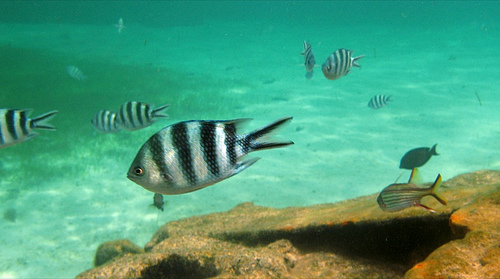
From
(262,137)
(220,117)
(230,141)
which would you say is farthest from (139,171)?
(220,117)

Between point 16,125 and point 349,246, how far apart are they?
3.81 metres

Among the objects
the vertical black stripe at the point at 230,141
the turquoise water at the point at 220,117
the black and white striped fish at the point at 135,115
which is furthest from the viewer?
the turquoise water at the point at 220,117

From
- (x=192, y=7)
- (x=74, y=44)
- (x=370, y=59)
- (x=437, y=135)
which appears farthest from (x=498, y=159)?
(x=192, y=7)

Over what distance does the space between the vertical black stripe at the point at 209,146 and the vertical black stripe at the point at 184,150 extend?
0.09 meters

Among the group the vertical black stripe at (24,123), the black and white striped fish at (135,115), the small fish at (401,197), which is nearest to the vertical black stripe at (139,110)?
the black and white striped fish at (135,115)

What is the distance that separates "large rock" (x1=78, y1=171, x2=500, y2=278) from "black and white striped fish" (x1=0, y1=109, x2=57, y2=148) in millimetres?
1802

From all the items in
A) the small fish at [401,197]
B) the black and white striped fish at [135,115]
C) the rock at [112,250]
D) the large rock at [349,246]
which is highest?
the black and white striped fish at [135,115]

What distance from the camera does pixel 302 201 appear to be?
7.52m

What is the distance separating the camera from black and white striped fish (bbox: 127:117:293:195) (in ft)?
5.73

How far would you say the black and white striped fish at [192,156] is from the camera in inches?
68.8

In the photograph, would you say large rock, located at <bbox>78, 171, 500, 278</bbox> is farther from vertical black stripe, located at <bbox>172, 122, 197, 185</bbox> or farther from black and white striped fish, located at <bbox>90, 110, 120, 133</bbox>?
black and white striped fish, located at <bbox>90, 110, 120, 133</bbox>

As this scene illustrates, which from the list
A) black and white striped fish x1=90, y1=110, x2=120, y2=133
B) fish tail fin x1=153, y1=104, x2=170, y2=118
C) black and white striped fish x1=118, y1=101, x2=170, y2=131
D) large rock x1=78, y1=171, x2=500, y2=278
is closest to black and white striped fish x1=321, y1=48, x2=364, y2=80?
large rock x1=78, y1=171, x2=500, y2=278

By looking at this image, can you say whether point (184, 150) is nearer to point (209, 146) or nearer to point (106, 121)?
point (209, 146)

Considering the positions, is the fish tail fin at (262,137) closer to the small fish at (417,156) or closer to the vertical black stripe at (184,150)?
the vertical black stripe at (184,150)
